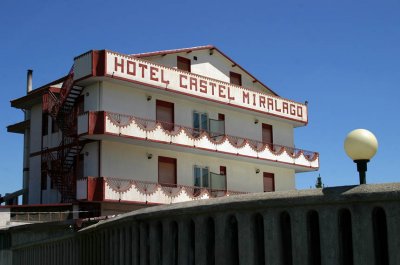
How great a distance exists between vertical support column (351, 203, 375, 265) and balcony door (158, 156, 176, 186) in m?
27.2

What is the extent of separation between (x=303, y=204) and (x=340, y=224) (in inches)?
23.9

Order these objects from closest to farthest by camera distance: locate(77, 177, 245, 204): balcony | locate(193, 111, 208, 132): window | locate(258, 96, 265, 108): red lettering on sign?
1. locate(77, 177, 245, 204): balcony
2. locate(193, 111, 208, 132): window
3. locate(258, 96, 265, 108): red lettering on sign

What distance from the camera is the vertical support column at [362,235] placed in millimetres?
8078

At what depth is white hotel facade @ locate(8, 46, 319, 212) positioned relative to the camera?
3219 cm

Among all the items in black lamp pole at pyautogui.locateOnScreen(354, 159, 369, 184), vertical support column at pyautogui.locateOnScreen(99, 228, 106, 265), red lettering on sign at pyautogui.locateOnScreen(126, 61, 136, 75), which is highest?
red lettering on sign at pyautogui.locateOnScreen(126, 61, 136, 75)

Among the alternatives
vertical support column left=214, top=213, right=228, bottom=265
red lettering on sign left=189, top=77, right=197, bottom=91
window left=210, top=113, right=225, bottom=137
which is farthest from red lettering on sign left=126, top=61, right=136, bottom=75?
vertical support column left=214, top=213, right=228, bottom=265

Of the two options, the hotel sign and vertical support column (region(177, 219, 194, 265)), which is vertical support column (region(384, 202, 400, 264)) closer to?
vertical support column (region(177, 219, 194, 265))

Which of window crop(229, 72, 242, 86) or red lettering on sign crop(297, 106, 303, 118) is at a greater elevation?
window crop(229, 72, 242, 86)

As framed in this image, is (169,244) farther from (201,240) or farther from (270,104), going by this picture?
(270,104)

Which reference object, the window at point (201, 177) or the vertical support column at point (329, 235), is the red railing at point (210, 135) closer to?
the window at point (201, 177)

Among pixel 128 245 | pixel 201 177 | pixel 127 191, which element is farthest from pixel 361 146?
pixel 201 177

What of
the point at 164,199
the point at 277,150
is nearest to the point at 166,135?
the point at 164,199

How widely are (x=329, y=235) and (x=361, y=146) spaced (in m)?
1.26

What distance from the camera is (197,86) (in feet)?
120
